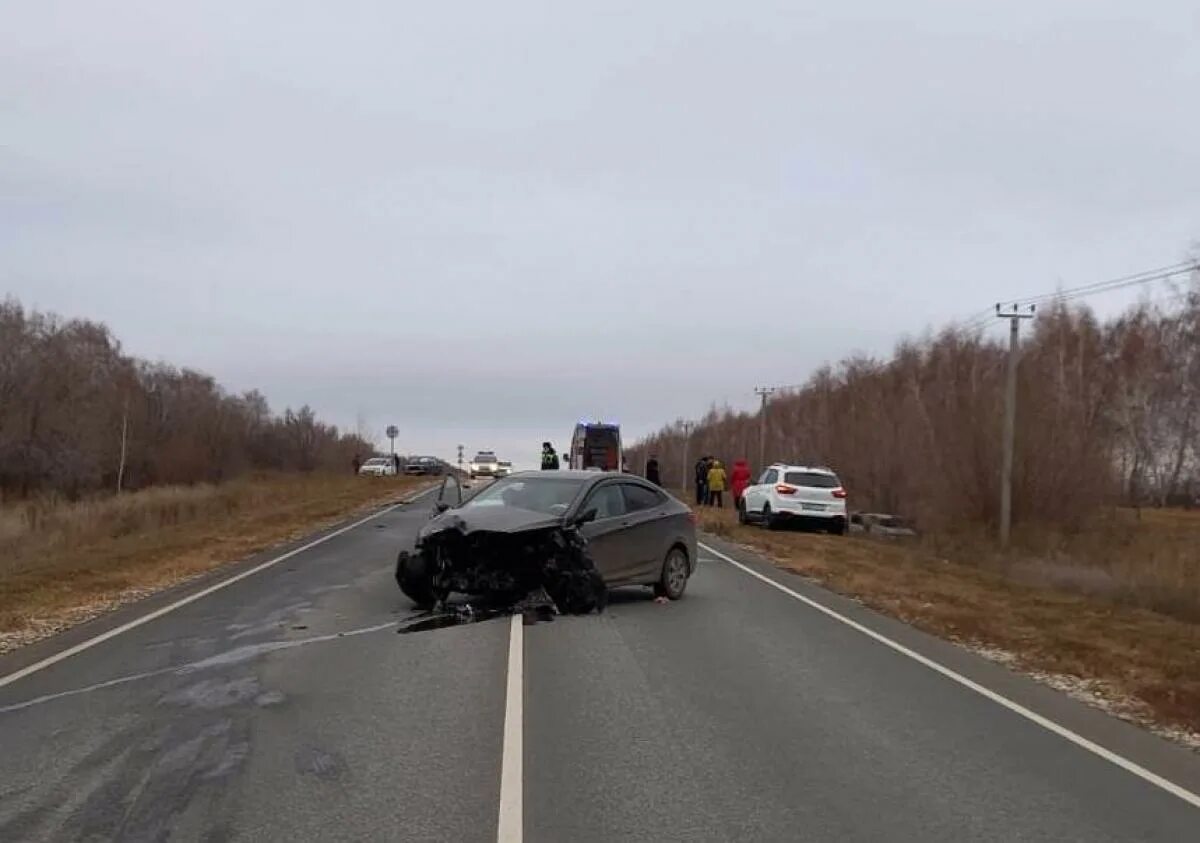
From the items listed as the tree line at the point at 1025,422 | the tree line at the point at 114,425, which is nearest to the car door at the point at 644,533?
the tree line at the point at 1025,422

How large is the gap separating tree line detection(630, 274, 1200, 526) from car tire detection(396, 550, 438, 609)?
2547cm

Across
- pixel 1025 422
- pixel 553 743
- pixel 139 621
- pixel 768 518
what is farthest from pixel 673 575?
pixel 1025 422

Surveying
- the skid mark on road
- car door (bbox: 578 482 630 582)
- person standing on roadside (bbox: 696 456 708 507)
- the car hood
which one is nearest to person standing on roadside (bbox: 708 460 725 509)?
person standing on roadside (bbox: 696 456 708 507)

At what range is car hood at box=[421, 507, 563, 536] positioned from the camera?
13250 mm

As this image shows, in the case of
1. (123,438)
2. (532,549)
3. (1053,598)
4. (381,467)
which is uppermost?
(123,438)

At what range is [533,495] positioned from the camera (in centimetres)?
1444

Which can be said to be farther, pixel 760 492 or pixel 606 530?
pixel 760 492

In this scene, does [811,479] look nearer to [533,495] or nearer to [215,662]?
[533,495]

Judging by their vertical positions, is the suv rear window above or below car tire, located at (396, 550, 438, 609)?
above

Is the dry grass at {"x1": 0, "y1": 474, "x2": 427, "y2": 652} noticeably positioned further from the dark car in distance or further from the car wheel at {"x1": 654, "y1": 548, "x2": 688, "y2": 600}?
the dark car in distance

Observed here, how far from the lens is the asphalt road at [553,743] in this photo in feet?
19.0

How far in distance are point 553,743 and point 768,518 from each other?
80.1 feet

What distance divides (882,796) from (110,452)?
75.7 m

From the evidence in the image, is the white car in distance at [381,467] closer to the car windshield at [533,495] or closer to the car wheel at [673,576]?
the car wheel at [673,576]
